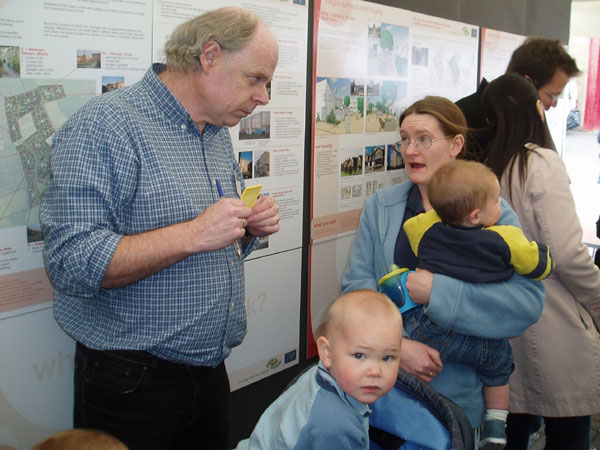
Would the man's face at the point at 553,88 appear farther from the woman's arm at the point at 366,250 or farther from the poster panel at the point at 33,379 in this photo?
the poster panel at the point at 33,379

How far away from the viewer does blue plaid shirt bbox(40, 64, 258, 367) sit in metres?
1.32

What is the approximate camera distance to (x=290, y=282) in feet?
8.73

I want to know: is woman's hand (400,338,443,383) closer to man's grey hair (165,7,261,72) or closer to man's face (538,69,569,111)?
man's grey hair (165,7,261,72)

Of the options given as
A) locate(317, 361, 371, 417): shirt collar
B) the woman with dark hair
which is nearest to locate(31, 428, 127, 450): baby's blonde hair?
locate(317, 361, 371, 417): shirt collar

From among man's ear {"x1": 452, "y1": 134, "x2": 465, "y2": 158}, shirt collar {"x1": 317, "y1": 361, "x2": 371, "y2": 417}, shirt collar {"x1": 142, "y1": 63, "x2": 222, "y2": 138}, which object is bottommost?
shirt collar {"x1": 317, "y1": 361, "x2": 371, "y2": 417}

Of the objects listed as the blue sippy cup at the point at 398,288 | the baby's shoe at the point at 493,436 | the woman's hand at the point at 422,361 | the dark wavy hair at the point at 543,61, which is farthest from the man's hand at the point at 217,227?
the dark wavy hair at the point at 543,61

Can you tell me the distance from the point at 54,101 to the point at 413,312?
4.35 ft

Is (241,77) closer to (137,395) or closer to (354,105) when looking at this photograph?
(137,395)

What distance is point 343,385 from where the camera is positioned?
4.24ft

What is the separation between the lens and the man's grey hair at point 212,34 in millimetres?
1509

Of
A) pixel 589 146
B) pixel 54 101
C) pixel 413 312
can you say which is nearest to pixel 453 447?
pixel 413 312

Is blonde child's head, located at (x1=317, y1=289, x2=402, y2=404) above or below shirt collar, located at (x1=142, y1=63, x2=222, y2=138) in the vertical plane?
below

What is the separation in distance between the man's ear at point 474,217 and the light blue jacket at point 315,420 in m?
0.67

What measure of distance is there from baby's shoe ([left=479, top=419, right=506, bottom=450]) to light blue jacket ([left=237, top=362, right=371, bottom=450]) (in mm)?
681
